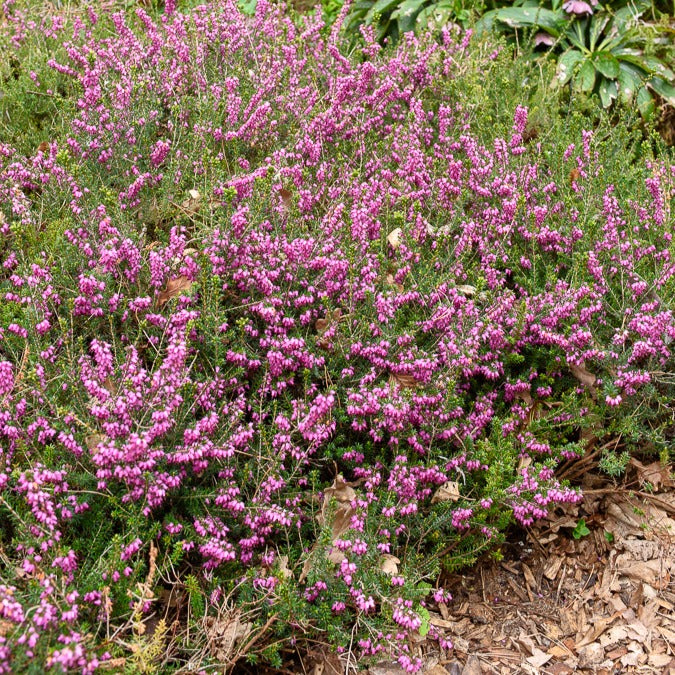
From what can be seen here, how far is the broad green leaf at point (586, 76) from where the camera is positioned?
579 cm

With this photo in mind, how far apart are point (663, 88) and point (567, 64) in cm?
81

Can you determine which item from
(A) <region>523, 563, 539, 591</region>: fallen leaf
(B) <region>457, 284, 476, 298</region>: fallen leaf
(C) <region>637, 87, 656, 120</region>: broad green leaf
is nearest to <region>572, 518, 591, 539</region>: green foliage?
(A) <region>523, 563, 539, 591</region>: fallen leaf

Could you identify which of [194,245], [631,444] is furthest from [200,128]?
[631,444]

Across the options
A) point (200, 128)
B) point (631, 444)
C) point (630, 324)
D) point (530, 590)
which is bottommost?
point (530, 590)

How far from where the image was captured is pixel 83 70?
4879 millimetres

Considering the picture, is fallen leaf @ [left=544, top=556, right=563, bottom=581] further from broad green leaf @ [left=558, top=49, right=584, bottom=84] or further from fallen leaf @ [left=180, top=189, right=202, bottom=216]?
broad green leaf @ [left=558, top=49, right=584, bottom=84]

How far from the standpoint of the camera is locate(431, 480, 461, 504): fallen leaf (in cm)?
329

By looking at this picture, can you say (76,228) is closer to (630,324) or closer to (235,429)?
(235,429)

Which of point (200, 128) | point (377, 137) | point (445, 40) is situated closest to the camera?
point (200, 128)

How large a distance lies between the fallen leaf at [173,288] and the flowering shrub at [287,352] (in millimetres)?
11

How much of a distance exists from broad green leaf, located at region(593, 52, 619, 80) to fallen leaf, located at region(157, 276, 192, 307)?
4124mm

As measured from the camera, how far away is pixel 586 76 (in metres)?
5.82

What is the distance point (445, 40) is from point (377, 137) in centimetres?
155

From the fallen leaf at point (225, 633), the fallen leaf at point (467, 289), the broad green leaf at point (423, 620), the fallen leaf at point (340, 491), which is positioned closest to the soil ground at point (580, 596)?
the broad green leaf at point (423, 620)
